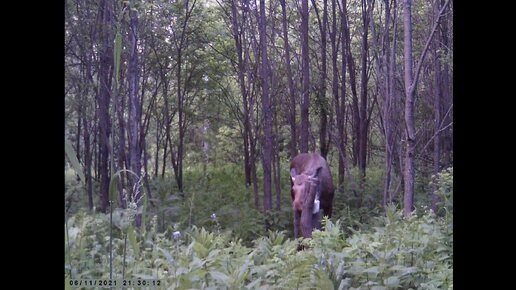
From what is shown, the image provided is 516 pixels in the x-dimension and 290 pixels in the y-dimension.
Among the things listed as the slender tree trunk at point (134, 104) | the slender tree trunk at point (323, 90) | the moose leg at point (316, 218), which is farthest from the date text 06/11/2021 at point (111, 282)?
the moose leg at point (316, 218)

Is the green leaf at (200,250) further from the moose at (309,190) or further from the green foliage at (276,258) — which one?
the moose at (309,190)

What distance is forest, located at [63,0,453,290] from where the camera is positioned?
4.91ft

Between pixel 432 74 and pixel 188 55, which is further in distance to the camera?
pixel 432 74

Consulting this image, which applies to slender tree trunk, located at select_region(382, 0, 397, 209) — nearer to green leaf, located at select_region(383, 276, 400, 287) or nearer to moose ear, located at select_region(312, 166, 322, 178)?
moose ear, located at select_region(312, 166, 322, 178)

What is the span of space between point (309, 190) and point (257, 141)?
2.94 feet

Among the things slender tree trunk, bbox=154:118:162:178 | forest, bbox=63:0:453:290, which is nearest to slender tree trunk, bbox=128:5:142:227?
forest, bbox=63:0:453:290

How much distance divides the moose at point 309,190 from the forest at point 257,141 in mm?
37

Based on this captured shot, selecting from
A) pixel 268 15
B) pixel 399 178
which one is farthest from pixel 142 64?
pixel 399 178

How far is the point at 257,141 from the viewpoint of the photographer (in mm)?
2650

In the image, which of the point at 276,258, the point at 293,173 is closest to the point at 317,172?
the point at 293,173
